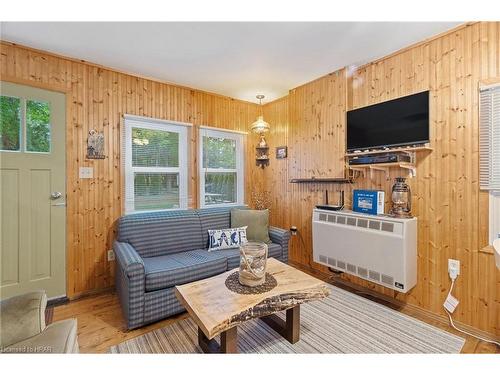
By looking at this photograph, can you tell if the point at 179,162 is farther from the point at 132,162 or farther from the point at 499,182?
the point at 499,182

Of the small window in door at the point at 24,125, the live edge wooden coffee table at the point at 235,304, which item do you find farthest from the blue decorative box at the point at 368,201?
the small window in door at the point at 24,125

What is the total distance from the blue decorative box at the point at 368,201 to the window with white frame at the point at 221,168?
1787 millimetres

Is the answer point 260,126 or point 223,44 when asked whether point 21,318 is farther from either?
point 260,126

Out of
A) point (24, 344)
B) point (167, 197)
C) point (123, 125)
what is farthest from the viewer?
point (167, 197)

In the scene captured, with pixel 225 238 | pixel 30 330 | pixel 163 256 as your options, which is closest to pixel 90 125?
pixel 163 256

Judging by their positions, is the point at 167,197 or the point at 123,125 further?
the point at 167,197

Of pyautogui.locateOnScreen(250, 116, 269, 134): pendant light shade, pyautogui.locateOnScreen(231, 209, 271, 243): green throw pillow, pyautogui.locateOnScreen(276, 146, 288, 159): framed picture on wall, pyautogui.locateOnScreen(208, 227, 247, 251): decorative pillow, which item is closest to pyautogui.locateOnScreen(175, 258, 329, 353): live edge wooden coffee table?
pyautogui.locateOnScreen(208, 227, 247, 251): decorative pillow

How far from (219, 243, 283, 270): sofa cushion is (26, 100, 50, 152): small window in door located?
6.78ft

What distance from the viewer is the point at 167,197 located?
10.5 feet

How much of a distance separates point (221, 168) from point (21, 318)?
2.73 metres

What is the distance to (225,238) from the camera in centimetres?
291

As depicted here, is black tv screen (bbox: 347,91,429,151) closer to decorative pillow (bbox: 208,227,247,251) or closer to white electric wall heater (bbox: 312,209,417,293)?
white electric wall heater (bbox: 312,209,417,293)

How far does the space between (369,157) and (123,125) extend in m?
2.71
